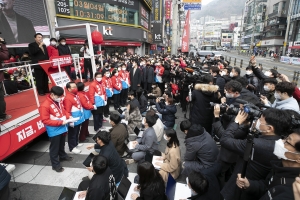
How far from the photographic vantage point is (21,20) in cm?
943

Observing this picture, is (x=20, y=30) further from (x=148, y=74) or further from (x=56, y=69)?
(x=148, y=74)

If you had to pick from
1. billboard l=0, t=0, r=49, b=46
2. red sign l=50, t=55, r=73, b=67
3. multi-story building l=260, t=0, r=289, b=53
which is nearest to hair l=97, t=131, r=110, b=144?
red sign l=50, t=55, r=73, b=67

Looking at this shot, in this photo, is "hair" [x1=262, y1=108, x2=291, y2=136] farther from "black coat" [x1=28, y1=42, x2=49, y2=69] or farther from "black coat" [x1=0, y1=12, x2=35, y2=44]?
"black coat" [x1=0, y1=12, x2=35, y2=44]

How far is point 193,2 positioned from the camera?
16.2 m

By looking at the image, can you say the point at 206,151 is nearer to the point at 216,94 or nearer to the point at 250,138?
the point at 250,138

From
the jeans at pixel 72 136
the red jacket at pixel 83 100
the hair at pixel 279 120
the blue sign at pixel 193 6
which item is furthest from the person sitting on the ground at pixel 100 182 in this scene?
the blue sign at pixel 193 6

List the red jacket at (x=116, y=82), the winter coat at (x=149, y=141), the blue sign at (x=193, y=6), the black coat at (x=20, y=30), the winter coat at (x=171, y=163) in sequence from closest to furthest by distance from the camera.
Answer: the winter coat at (x=171, y=163), the winter coat at (x=149, y=141), the red jacket at (x=116, y=82), the black coat at (x=20, y=30), the blue sign at (x=193, y=6)

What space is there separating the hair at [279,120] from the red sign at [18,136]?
4.18 meters

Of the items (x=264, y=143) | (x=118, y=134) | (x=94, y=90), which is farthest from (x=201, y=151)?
(x=94, y=90)

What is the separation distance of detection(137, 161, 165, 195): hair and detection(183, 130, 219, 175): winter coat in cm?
89

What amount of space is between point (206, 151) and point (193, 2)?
16559 millimetres

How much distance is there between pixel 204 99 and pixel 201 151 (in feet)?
5.26

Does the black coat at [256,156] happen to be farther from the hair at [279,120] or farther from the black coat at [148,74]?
the black coat at [148,74]

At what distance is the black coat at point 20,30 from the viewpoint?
8.59m
